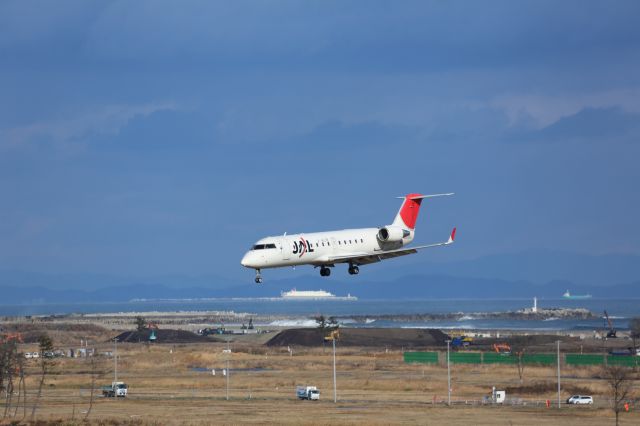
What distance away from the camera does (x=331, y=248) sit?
81750 millimetres

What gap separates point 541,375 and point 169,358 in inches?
1929

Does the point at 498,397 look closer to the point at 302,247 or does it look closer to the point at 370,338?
the point at 302,247

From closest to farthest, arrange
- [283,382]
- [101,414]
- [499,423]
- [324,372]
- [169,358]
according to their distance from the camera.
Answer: [499,423], [101,414], [283,382], [324,372], [169,358]

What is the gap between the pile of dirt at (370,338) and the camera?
16515 cm

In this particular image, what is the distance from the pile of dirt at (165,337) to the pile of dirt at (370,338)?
15864mm

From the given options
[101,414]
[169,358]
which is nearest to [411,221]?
[101,414]

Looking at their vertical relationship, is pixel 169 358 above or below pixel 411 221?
below

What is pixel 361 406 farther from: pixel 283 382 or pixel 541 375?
pixel 541 375

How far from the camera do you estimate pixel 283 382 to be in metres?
111

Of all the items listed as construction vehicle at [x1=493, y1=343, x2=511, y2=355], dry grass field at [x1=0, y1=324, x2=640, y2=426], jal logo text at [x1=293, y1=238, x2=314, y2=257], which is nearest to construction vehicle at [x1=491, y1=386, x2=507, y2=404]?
dry grass field at [x1=0, y1=324, x2=640, y2=426]

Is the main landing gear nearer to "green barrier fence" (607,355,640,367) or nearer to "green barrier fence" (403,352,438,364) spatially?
"green barrier fence" (607,355,640,367)

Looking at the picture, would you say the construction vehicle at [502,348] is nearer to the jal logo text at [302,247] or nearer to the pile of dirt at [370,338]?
the pile of dirt at [370,338]

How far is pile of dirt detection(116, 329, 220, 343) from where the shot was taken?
182 meters

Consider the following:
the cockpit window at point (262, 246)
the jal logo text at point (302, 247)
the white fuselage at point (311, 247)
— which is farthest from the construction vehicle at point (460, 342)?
the cockpit window at point (262, 246)
